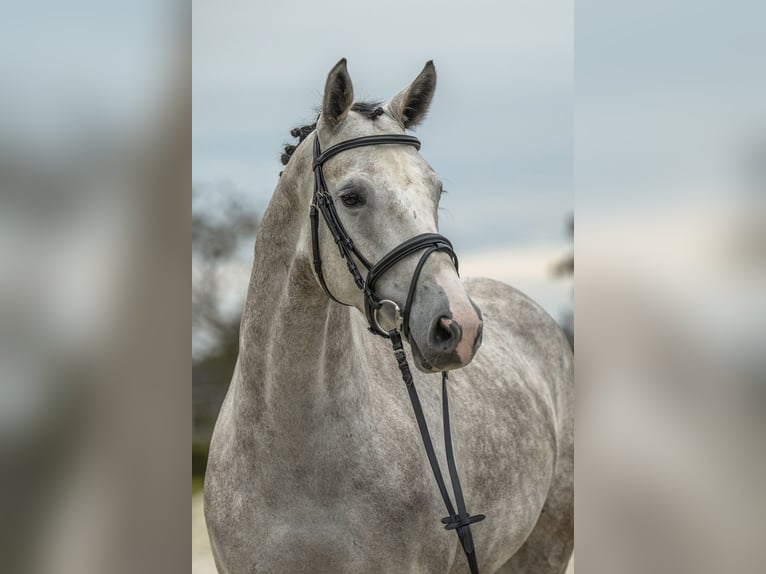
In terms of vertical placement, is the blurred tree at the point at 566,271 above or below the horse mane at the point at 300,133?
below

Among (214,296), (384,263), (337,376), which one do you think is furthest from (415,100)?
(214,296)

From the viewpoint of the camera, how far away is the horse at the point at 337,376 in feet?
4.94

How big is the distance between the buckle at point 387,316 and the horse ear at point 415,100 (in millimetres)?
504

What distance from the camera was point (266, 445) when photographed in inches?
69.0

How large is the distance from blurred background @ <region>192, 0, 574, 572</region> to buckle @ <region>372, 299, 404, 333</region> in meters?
3.52

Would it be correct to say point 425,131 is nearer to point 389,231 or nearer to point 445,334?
point 389,231

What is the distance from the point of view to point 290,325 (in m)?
1.70

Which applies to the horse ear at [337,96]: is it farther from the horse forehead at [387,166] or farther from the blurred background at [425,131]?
the blurred background at [425,131]
